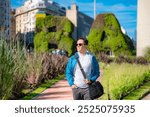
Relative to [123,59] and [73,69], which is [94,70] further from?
[123,59]

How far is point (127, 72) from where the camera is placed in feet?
18.1

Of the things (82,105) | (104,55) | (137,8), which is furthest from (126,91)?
(82,105)

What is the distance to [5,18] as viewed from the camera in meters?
4.57

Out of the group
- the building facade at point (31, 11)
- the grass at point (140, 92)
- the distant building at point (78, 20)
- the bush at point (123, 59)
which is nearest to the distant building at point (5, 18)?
the building facade at point (31, 11)

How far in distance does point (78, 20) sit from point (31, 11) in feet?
1.11

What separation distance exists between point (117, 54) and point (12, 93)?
3.19 ft

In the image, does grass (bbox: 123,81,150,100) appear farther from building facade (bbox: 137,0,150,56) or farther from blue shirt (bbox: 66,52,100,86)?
blue shirt (bbox: 66,52,100,86)

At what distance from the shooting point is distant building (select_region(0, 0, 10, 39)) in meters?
4.52

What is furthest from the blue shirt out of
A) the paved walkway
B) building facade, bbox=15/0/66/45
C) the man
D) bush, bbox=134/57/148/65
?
bush, bbox=134/57/148/65

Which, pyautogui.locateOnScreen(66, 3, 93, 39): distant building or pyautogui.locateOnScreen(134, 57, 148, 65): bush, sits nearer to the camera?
pyautogui.locateOnScreen(66, 3, 93, 39): distant building

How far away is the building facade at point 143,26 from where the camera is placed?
15.1 feet

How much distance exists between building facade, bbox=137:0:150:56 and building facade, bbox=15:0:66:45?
57 cm

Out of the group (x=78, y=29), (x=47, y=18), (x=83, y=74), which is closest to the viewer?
(x=83, y=74)

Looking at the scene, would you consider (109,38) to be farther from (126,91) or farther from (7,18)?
(7,18)
